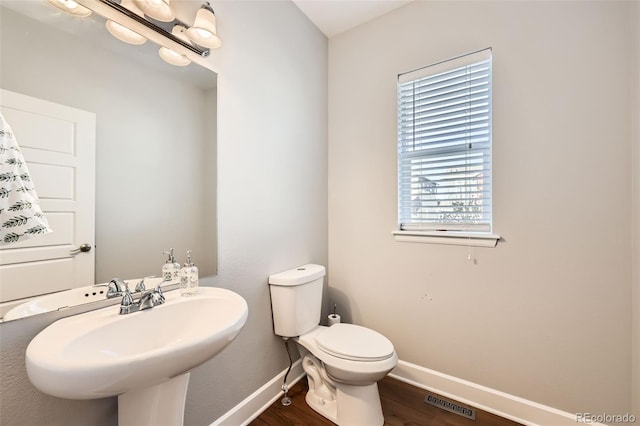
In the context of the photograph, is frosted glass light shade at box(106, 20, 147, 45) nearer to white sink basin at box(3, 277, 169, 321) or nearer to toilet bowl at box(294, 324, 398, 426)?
white sink basin at box(3, 277, 169, 321)

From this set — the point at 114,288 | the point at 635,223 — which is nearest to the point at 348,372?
the point at 114,288

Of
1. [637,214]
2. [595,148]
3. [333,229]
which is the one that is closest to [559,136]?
[595,148]

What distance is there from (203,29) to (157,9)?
174mm

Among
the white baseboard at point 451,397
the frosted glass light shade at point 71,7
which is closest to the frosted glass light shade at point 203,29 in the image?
the frosted glass light shade at point 71,7

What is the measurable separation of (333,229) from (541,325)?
137cm

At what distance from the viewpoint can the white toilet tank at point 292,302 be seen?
5.00 feet

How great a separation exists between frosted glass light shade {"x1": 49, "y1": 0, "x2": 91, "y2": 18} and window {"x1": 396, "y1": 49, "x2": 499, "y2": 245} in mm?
1645

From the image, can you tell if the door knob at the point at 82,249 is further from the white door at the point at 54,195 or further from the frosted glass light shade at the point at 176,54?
the frosted glass light shade at the point at 176,54

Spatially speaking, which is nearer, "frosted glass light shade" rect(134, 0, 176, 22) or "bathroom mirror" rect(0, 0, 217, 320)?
"bathroom mirror" rect(0, 0, 217, 320)

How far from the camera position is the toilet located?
1289 millimetres

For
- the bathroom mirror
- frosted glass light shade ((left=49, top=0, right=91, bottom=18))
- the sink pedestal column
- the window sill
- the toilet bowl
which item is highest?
frosted glass light shade ((left=49, top=0, right=91, bottom=18))

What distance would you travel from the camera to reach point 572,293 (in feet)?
4.33

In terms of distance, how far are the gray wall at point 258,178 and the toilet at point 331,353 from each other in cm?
12

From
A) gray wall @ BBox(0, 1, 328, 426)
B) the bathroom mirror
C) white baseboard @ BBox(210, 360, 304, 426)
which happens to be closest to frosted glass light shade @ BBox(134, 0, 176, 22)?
the bathroom mirror
